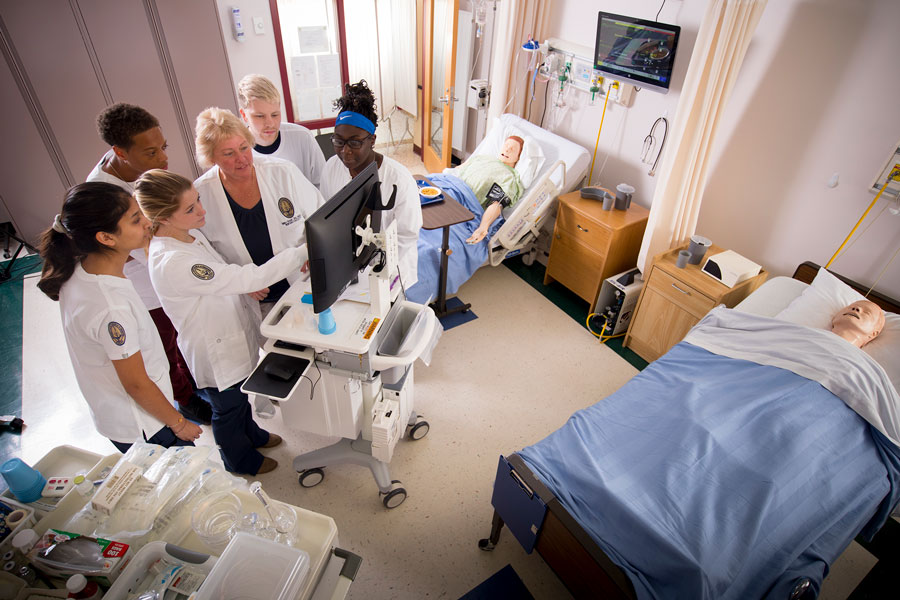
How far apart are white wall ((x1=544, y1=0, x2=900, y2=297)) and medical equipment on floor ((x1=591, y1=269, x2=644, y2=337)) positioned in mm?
612

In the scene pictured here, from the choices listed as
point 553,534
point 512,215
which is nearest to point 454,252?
point 512,215

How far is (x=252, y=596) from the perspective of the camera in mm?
923

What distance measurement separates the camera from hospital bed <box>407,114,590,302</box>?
3.06 metres

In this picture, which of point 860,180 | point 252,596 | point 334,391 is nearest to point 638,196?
point 860,180

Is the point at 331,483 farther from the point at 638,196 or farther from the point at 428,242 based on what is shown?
the point at 638,196

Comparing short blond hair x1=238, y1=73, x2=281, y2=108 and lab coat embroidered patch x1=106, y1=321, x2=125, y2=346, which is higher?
short blond hair x1=238, y1=73, x2=281, y2=108

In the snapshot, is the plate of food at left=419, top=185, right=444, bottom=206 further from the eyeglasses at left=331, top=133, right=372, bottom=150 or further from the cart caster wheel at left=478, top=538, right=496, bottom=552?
the cart caster wheel at left=478, top=538, right=496, bottom=552

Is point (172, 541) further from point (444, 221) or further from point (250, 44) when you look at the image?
point (250, 44)

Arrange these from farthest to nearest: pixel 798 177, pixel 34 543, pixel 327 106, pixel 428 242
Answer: pixel 327 106 → pixel 428 242 → pixel 798 177 → pixel 34 543

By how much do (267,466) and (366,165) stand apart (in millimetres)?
1527

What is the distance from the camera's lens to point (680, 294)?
2705 millimetres

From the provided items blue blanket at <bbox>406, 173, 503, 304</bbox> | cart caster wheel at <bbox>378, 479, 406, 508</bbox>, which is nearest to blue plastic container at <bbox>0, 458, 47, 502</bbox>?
cart caster wheel at <bbox>378, 479, 406, 508</bbox>

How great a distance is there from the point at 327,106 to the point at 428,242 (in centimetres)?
314

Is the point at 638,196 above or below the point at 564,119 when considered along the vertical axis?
below
